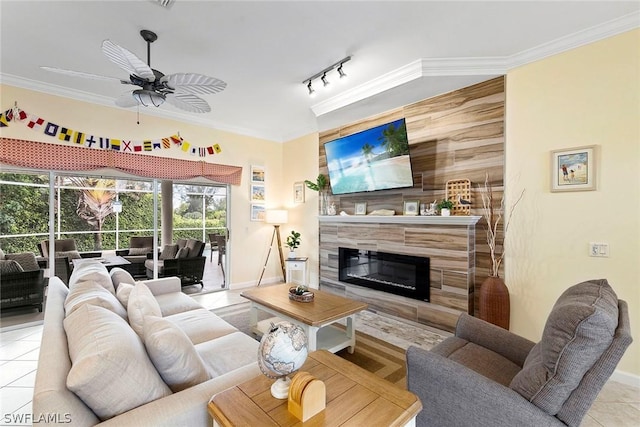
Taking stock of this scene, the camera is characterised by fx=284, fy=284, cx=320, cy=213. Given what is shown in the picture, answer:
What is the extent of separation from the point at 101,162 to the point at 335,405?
4.26 m

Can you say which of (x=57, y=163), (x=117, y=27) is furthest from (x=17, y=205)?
(x=117, y=27)

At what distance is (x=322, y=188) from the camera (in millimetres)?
4855

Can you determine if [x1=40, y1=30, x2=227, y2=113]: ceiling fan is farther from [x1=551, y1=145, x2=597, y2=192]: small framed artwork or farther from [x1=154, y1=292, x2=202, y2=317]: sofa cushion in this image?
[x1=551, y1=145, x2=597, y2=192]: small framed artwork

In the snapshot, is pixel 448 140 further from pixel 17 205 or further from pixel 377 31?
pixel 17 205

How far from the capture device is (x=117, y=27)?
7.92ft

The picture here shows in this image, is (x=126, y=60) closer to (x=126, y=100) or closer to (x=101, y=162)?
(x=126, y=100)

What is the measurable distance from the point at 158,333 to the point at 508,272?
3.13 metres

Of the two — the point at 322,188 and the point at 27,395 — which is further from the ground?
the point at 322,188

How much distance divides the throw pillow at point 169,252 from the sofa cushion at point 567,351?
4588 millimetres

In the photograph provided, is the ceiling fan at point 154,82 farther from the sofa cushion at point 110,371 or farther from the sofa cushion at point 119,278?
the sofa cushion at point 110,371

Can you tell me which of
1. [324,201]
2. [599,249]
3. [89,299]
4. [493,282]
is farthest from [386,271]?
[89,299]

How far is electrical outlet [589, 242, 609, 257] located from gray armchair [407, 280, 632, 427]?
3.78ft

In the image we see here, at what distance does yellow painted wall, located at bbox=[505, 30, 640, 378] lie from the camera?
7.48 feet

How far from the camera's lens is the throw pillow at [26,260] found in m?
3.46
